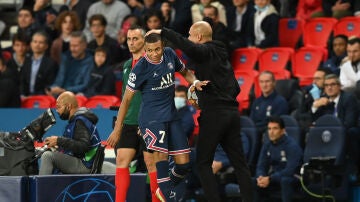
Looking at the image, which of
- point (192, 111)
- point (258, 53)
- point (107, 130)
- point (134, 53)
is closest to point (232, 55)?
point (258, 53)

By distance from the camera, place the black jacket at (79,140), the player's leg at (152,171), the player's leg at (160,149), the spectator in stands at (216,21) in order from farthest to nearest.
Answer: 1. the spectator in stands at (216,21)
2. the black jacket at (79,140)
3. the player's leg at (152,171)
4. the player's leg at (160,149)

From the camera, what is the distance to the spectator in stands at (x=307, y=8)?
1812 centimetres

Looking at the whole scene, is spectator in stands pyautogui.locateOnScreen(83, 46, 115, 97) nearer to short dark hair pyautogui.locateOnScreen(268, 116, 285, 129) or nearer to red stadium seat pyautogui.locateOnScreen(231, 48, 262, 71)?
red stadium seat pyautogui.locateOnScreen(231, 48, 262, 71)

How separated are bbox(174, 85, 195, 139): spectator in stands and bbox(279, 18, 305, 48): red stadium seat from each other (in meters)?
2.75

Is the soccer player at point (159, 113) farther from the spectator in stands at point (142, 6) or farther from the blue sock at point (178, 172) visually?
the spectator in stands at point (142, 6)

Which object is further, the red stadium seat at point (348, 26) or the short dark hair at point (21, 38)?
the short dark hair at point (21, 38)

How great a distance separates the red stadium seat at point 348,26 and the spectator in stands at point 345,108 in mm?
2544

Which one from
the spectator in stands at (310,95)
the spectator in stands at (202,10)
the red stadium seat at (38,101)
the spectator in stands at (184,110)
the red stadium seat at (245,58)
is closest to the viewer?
the spectator in stands at (310,95)

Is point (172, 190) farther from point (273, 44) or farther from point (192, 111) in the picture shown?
point (273, 44)

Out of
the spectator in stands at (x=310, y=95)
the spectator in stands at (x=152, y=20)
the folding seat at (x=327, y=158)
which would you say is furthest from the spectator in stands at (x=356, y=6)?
the folding seat at (x=327, y=158)

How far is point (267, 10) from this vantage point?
1770 cm

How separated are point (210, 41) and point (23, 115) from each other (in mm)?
5929

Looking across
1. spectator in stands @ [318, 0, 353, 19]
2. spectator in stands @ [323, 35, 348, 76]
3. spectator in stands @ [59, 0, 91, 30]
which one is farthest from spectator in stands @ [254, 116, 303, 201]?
spectator in stands @ [59, 0, 91, 30]

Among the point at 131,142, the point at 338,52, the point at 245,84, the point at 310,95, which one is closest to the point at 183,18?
the point at 245,84
